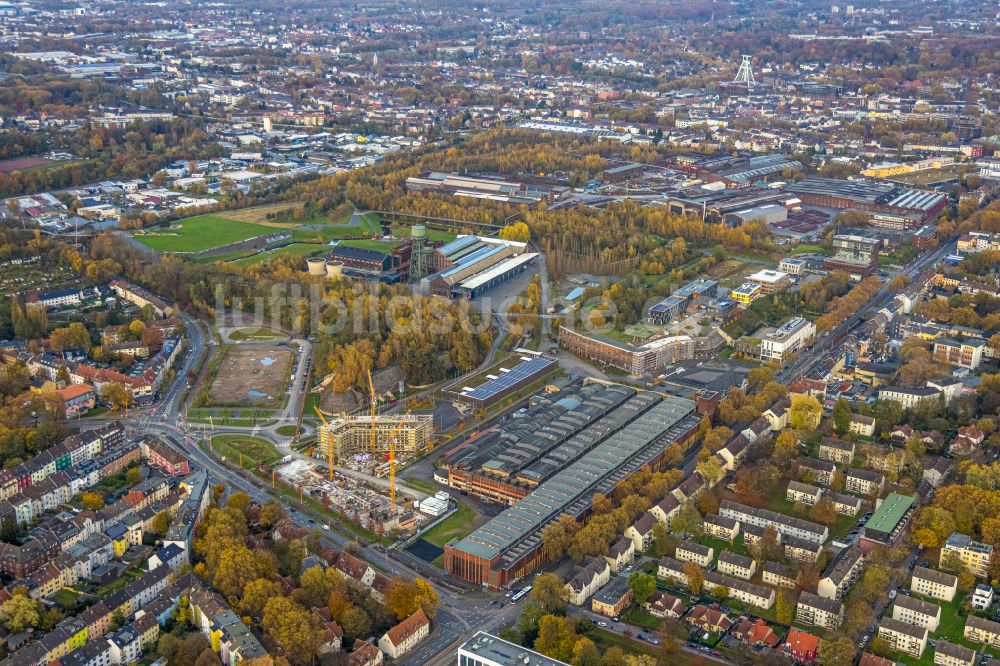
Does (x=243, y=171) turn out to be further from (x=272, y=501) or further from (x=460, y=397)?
(x=272, y=501)

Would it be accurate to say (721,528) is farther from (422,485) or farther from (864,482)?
(422,485)

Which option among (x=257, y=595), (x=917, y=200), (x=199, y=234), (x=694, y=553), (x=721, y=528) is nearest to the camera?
(x=257, y=595)

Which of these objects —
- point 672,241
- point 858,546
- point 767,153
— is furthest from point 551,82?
point 858,546

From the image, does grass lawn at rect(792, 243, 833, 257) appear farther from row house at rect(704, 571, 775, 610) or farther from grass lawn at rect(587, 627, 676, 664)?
grass lawn at rect(587, 627, 676, 664)

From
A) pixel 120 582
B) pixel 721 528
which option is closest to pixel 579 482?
pixel 721 528

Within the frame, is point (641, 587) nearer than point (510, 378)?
Yes

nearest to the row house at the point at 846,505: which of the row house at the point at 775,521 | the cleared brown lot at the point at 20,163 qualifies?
the row house at the point at 775,521
